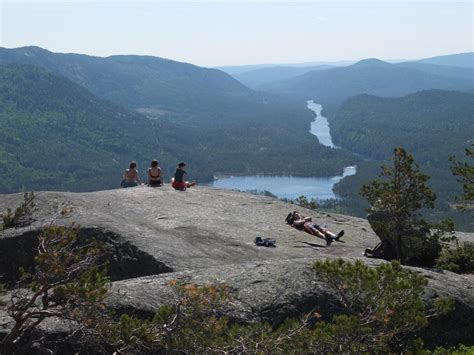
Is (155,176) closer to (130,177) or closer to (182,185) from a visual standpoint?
(182,185)

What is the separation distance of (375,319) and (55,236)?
5.89 metres

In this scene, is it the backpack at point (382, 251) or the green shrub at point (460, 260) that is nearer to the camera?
the green shrub at point (460, 260)

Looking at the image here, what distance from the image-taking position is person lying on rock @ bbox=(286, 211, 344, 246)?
22.6 metres

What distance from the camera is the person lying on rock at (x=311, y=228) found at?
2256 centimetres

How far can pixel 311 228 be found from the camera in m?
23.2

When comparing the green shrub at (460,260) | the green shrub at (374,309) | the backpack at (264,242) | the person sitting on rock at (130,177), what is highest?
the green shrub at (374,309)

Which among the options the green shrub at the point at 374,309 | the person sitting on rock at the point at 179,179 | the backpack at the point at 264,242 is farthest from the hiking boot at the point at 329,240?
the green shrub at the point at 374,309

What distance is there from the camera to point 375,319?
384 inches

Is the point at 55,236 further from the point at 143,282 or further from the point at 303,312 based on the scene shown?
the point at 303,312

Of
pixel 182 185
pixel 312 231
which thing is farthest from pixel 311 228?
pixel 182 185

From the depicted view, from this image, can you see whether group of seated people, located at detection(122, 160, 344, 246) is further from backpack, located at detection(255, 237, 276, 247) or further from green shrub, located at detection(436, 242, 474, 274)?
green shrub, located at detection(436, 242, 474, 274)

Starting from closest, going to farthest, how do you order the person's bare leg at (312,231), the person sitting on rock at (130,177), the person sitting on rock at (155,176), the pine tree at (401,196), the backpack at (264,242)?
the pine tree at (401,196), the backpack at (264,242), the person's bare leg at (312,231), the person sitting on rock at (155,176), the person sitting on rock at (130,177)

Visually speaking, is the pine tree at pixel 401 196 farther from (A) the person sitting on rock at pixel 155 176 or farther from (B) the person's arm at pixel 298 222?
(A) the person sitting on rock at pixel 155 176

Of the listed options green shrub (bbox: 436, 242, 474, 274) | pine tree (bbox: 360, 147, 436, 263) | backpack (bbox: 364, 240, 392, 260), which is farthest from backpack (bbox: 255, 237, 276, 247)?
green shrub (bbox: 436, 242, 474, 274)
